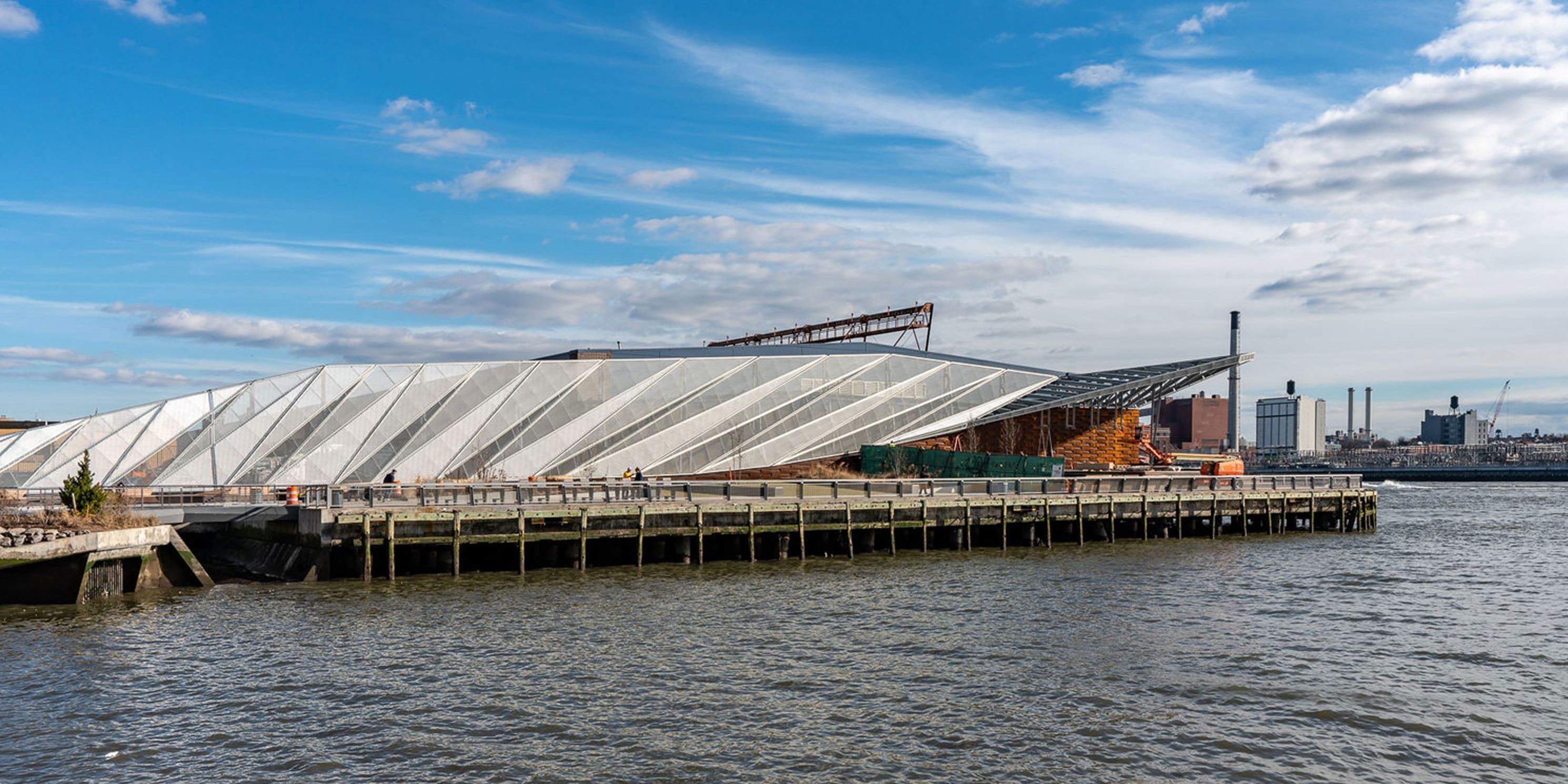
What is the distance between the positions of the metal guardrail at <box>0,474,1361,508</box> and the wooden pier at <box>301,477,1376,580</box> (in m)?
0.19

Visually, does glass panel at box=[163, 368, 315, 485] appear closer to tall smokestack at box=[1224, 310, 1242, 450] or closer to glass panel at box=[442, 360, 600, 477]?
glass panel at box=[442, 360, 600, 477]

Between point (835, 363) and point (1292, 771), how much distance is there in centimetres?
5576

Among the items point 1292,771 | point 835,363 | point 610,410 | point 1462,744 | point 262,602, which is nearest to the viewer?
point 1292,771

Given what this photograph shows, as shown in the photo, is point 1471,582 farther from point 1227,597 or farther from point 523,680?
point 523,680

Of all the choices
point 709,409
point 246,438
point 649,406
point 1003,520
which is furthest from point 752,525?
point 246,438

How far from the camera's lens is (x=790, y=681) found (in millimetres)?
20859

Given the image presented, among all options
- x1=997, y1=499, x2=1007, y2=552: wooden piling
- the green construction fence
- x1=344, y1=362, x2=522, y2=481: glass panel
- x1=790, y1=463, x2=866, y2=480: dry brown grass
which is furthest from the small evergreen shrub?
the green construction fence

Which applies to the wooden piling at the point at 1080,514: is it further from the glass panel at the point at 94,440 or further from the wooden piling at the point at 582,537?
the glass panel at the point at 94,440

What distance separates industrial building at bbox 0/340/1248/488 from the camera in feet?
166

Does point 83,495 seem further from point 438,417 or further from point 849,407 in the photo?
point 849,407

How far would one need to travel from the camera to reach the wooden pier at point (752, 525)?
109 feet

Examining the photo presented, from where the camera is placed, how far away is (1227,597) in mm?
31797

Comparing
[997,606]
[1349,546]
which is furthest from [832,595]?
[1349,546]

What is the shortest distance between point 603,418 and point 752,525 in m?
24.1
